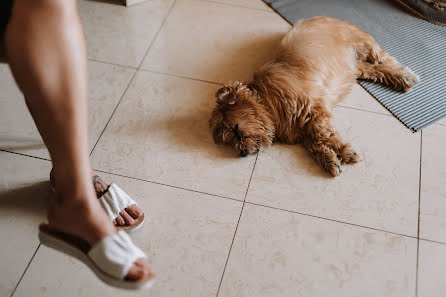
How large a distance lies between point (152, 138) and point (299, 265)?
82cm

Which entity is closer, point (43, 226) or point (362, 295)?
point (43, 226)

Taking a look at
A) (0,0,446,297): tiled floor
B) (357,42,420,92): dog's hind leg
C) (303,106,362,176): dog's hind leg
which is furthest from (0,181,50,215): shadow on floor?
(357,42,420,92): dog's hind leg

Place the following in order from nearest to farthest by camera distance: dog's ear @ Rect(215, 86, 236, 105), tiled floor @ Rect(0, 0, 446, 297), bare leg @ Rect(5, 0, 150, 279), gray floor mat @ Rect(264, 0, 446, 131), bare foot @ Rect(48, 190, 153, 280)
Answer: bare leg @ Rect(5, 0, 150, 279) → bare foot @ Rect(48, 190, 153, 280) → tiled floor @ Rect(0, 0, 446, 297) → dog's ear @ Rect(215, 86, 236, 105) → gray floor mat @ Rect(264, 0, 446, 131)

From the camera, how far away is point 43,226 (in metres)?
1.13

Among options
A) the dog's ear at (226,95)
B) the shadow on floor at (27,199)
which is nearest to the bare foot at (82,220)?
the shadow on floor at (27,199)

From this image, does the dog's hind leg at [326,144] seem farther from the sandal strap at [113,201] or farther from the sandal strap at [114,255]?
the sandal strap at [114,255]

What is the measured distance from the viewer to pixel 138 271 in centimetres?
103

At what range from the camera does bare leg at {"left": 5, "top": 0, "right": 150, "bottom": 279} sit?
0.94 m

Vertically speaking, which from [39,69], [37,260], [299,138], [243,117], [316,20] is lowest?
[37,260]

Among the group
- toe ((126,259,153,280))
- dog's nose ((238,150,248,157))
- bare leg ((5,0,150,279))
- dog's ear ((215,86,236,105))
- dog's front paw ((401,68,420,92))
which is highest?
bare leg ((5,0,150,279))

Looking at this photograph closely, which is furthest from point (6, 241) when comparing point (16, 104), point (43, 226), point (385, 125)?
point (385, 125)

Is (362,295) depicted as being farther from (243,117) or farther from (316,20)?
(316,20)

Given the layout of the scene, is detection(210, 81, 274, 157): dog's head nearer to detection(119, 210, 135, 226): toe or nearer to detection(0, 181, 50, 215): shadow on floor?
detection(119, 210, 135, 226): toe

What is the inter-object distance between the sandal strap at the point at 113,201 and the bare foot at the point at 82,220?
354 mm
